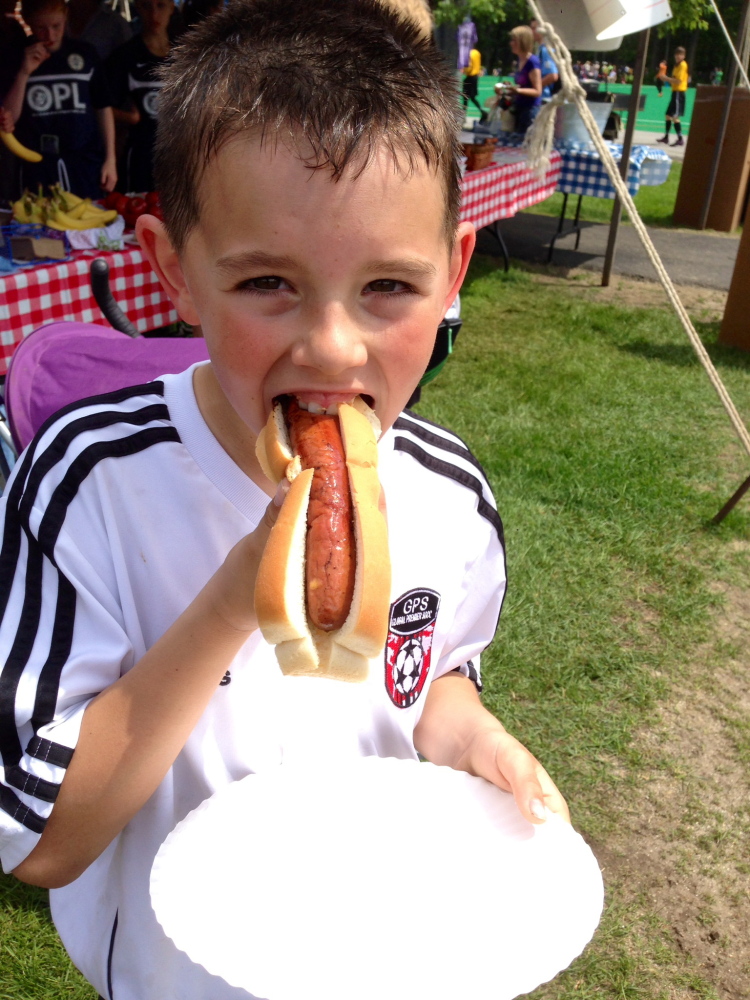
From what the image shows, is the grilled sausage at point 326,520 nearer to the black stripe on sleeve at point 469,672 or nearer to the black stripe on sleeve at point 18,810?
the black stripe on sleeve at point 18,810

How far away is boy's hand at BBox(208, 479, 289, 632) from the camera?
1.16m

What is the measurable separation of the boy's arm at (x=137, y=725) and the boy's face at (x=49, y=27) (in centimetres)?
Answer: 703

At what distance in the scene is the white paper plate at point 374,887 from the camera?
1.14 m

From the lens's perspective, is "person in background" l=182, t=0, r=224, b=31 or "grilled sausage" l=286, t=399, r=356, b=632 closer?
"grilled sausage" l=286, t=399, r=356, b=632

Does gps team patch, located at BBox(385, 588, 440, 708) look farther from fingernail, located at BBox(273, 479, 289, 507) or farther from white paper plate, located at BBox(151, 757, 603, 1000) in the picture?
fingernail, located at BBox(273, 479, 289, 507)

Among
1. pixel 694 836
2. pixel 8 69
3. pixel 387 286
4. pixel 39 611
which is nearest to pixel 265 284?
pixel 387 286

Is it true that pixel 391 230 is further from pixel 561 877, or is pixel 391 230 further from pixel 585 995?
pixel 585 995

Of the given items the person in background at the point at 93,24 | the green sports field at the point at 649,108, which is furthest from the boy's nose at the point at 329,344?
the green sports field at the point at 649,108

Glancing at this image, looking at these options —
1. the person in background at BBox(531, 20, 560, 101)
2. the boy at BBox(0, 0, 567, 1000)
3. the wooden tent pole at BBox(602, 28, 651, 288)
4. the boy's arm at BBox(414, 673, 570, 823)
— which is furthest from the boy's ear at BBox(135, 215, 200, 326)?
the person in background at BBox(531, 20, 560, 101)

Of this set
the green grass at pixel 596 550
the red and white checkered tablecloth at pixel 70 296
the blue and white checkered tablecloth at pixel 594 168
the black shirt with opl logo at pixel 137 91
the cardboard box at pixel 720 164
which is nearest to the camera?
the green grass at pixel 596 550

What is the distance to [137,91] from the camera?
24.7 feet

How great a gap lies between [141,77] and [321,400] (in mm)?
7503

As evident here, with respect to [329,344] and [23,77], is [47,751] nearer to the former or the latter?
[329,344]

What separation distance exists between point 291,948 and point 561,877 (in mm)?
420
